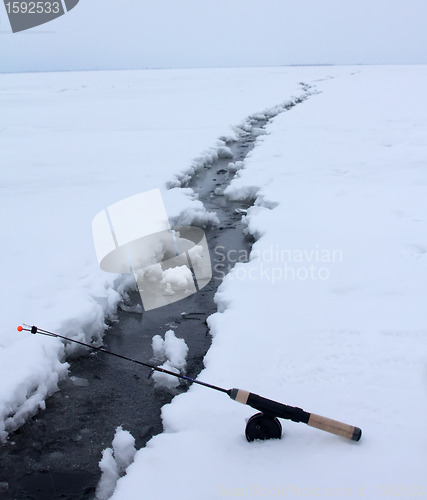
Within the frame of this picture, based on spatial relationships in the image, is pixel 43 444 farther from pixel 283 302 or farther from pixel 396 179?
pixel 396 179

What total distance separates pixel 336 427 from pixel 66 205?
537cm

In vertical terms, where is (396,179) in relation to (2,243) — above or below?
below

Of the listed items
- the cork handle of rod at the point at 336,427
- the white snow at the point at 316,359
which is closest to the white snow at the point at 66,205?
the white snow at the point at 316,359

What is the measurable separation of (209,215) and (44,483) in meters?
4.15

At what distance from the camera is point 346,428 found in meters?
1.90

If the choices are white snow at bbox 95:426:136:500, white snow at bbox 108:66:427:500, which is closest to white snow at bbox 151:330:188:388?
white snow at bbox 108:66:427:500

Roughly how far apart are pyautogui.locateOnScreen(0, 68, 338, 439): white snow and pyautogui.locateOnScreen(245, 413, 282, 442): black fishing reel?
153cm

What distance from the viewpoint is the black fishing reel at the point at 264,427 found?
1.98 meters

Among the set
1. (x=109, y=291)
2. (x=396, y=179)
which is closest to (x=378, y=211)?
(x=396, y=179)

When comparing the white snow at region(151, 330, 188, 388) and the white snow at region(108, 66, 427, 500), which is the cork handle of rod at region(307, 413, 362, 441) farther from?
the white snow at region(151, 330, 188, 388)

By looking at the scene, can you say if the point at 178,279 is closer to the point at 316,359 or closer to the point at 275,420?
the point at 316,359

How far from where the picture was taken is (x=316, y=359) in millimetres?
2674

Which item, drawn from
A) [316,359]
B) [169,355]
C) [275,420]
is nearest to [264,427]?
[275,420]

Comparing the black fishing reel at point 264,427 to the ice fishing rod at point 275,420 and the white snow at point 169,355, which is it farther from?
the white snow at point 169,355
